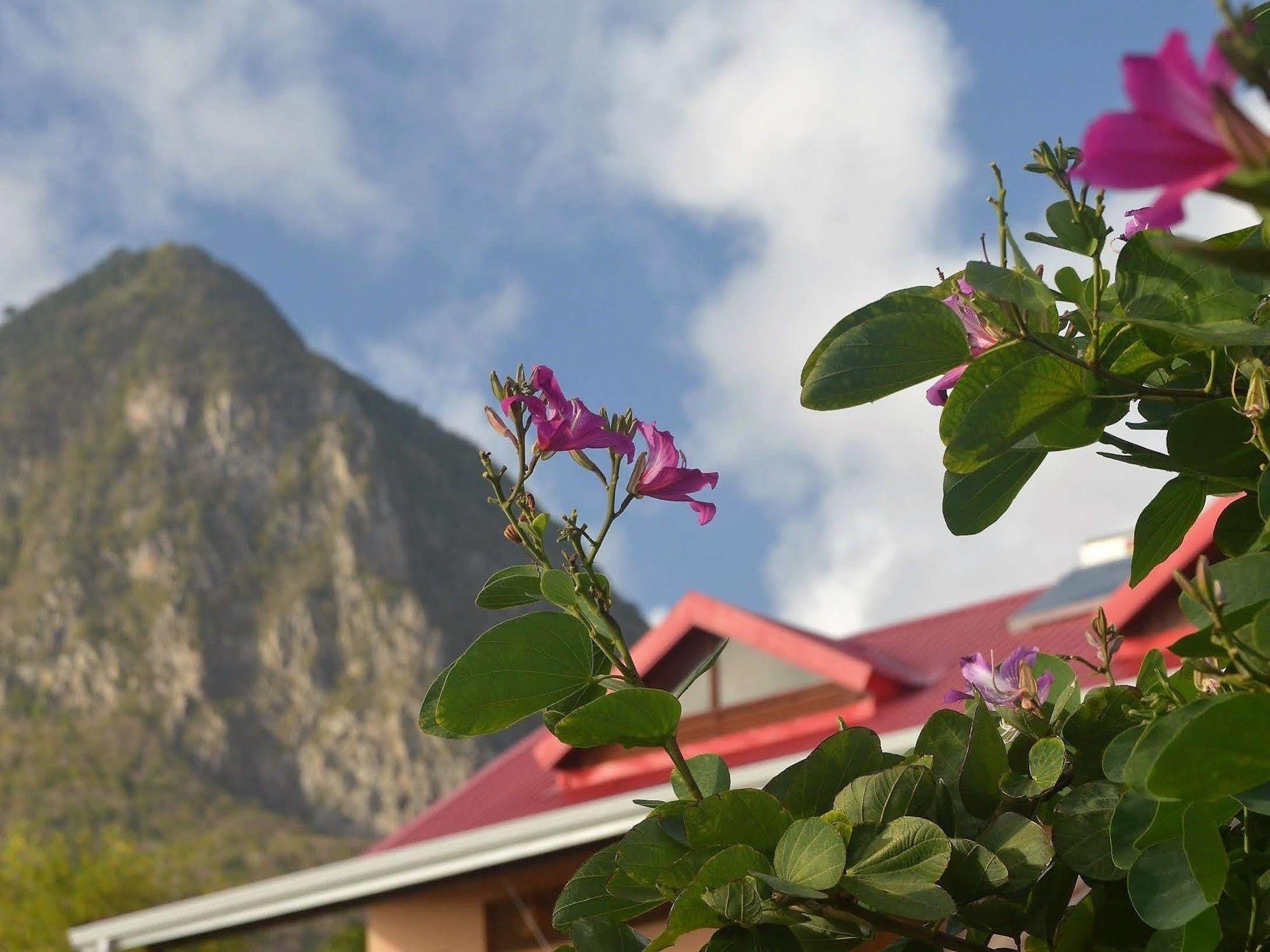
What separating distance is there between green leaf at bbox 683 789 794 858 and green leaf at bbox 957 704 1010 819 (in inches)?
6.7

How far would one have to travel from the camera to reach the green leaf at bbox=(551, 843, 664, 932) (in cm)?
98

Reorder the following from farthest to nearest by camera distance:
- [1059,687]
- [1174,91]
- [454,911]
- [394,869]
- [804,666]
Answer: [454,911] → [804,666] → [394,869] → [1059,687] → [1174,91]

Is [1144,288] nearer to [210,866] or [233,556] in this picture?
[210,866]

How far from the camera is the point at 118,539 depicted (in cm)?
6669

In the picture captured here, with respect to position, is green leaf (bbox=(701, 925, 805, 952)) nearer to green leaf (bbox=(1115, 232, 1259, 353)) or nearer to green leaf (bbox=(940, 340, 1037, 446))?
green leaf (bbox=(940, 340, 1037, 446))

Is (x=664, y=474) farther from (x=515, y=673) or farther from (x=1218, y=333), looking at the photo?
(x=1218, y=333)

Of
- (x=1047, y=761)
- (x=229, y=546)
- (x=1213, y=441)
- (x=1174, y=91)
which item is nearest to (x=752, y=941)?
(x=1047, y=761)

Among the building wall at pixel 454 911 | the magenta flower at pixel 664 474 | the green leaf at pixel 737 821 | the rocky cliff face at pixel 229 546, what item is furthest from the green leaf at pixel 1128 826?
the rocky cliff face at pixel 229 546

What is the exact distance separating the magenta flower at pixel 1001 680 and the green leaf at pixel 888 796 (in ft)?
0.90

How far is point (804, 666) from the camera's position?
889cm

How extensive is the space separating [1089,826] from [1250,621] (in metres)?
0.19

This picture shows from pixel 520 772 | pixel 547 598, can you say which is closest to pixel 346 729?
pixel 520 772

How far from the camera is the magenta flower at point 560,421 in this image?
103 cm

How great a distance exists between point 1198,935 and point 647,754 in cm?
808
